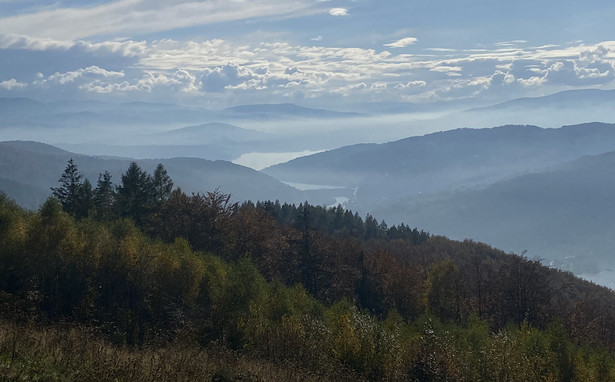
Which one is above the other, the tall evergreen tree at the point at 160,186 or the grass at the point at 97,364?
the tall evergreen tree at the point at 160,186

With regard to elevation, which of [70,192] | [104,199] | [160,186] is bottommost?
[104,199]

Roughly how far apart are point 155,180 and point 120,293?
3722 cm

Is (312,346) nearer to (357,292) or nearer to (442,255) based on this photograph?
(357,292)

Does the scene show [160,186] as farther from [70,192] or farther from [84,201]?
[70,192]

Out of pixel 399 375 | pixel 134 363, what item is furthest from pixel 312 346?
pixel 134 363

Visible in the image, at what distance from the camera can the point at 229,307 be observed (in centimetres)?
2611

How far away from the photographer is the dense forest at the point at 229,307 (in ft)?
49.9

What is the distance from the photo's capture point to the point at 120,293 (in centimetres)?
3234

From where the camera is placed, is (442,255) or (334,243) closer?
(334,243)

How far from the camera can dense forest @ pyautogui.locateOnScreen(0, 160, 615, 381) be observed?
49.9 feet

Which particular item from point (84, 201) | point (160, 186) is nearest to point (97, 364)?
point (84, 201)

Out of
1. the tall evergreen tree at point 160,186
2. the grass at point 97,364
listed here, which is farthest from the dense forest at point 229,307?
the tall evergreen tree at point 160,186

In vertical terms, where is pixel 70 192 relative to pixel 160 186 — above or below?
below

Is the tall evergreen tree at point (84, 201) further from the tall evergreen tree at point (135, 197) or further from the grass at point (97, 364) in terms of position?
the grass at point (97, 364)
